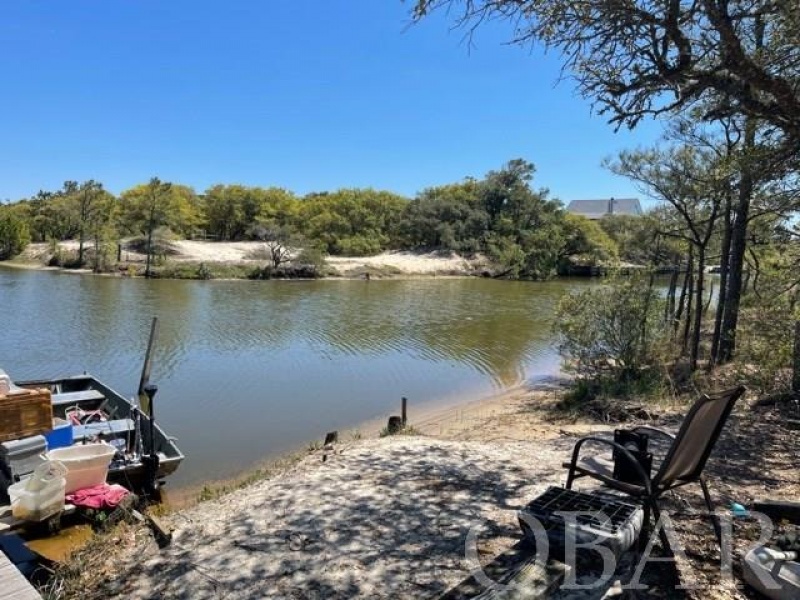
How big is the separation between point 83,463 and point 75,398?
3.73 meters

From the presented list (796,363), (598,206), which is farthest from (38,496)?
(598,206)

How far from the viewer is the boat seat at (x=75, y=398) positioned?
8916 mm

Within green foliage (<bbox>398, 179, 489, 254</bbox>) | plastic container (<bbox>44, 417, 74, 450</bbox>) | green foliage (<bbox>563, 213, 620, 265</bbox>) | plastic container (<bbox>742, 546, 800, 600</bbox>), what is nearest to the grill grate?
plastic container (<bbox>742, 546, 800, 600</bbox>)

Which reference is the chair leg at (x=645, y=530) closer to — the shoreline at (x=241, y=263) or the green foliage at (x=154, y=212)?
the shoreline at (x=241, y=263)

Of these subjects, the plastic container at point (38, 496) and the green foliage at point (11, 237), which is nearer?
the plastic container at point (38, 496)

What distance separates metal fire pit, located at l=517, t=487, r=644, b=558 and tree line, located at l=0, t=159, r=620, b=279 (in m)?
47.4

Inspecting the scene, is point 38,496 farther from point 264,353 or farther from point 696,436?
point 264,353

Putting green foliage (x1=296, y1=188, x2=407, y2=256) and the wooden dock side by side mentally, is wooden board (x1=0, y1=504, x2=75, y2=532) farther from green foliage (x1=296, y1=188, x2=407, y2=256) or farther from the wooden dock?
green foliage (x1=296, y1=188, x2=407, y2=256)

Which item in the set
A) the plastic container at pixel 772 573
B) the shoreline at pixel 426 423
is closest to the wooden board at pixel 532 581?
the plastic container at pixel 772 573

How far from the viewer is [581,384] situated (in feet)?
35.6

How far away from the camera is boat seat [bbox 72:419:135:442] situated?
23.7 ft

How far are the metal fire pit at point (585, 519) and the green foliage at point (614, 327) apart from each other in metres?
8.74

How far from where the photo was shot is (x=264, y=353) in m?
17.2

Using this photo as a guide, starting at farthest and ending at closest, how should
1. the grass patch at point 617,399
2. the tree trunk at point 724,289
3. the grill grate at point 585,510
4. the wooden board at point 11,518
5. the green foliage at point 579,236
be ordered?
1. the green foliage at point 579,236
2. the tree trunk at point 724,289
3. the grass patch at point 617,399
4. the wooden board at point 11,518
5. the grill grate at point 585,510
